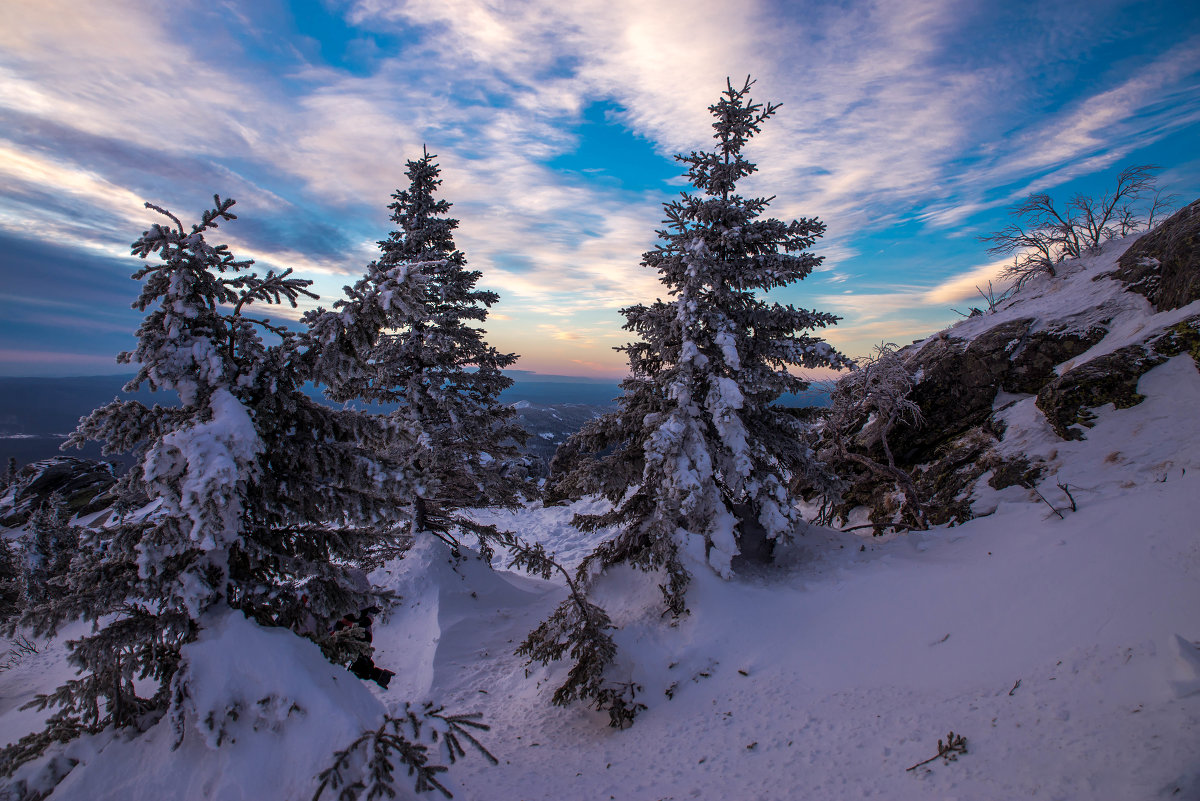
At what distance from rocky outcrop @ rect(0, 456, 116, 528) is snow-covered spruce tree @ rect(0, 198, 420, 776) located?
69706 millimetres

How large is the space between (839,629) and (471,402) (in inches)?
411

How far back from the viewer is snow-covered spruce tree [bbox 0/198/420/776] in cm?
412

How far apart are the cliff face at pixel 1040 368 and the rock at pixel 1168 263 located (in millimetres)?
37

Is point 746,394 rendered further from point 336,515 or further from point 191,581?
point 191,581

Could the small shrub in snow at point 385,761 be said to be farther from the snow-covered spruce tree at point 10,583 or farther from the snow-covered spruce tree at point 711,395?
the snow-covered spruce tree at point 10,583

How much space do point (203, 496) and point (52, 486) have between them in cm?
8720

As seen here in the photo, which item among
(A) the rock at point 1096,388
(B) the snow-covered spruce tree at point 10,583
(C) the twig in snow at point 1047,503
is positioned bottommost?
(B) the snow-covered spruce tree at point 10,583

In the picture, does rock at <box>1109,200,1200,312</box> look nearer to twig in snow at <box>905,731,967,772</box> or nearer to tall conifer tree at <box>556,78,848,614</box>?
tall conifer tree at <box>556,78,848,614</box>

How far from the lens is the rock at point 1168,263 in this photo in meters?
11.7

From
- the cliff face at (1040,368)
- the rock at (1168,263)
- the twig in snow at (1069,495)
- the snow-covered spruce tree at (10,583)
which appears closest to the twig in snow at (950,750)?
the twig in snow at (1069,495)

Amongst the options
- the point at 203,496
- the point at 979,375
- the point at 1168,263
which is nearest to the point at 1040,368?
the point at 979,375

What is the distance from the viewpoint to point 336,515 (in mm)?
5160

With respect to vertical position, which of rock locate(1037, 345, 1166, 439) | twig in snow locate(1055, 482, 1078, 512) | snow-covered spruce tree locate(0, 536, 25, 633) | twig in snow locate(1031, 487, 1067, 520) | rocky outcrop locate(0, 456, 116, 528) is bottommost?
rocky outcrop locate(0, 456, 116, 528)

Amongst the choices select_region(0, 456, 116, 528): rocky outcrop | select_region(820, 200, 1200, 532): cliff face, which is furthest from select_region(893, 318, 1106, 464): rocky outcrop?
select_region(0, 456, 116, 528): rocky outcrop
